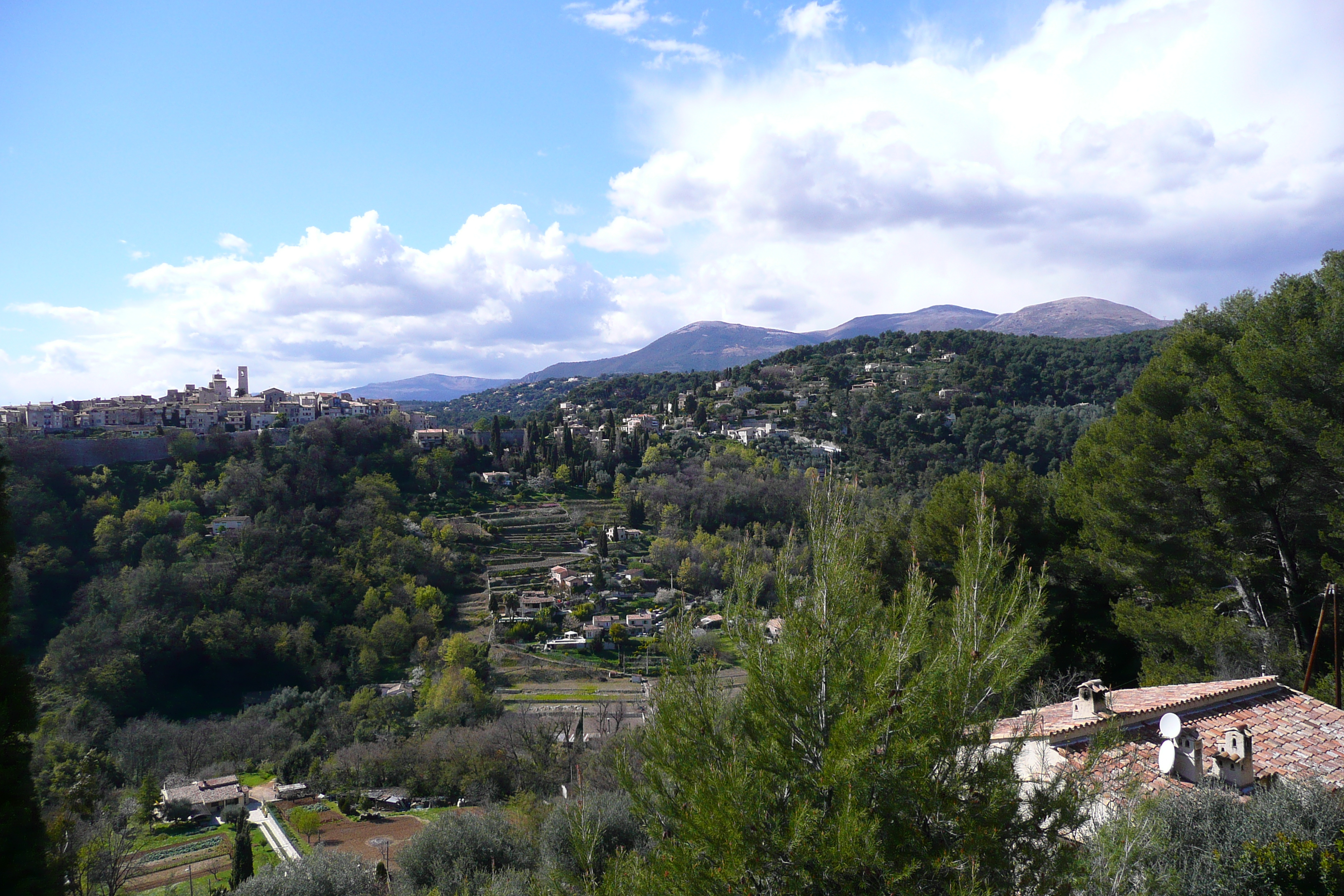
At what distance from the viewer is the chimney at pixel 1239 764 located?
5.29 m

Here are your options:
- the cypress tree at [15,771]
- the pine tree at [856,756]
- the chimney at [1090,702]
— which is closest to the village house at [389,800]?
the cypress tree at [15,771]

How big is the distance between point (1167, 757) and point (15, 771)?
7407 mm

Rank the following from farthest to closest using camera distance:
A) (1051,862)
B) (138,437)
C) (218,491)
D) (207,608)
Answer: (138,437), (218,491), (207,608), (1051,862)

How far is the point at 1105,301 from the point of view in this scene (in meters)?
152

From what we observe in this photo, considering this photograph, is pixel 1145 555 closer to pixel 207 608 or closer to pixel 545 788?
pixel 545 788

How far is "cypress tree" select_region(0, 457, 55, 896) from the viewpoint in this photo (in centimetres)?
314

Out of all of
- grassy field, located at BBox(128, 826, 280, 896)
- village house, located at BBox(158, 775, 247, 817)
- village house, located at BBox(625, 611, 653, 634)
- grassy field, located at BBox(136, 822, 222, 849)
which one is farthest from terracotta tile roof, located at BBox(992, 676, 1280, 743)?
village house, located at BBox(625, 611, 653, 634)

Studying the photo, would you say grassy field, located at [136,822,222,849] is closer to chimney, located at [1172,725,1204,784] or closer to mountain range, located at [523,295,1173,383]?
chimney, located at [1172,725,1204,784]

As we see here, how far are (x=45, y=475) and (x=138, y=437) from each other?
6.34 metres

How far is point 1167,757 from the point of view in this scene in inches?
206

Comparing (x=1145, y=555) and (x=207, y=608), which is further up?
(x=1145, y=555)

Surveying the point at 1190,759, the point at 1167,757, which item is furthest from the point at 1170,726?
the point at 1190,759

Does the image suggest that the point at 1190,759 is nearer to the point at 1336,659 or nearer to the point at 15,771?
the point at 1336,659

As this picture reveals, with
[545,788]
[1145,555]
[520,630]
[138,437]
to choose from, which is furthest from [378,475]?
[1145,555]
